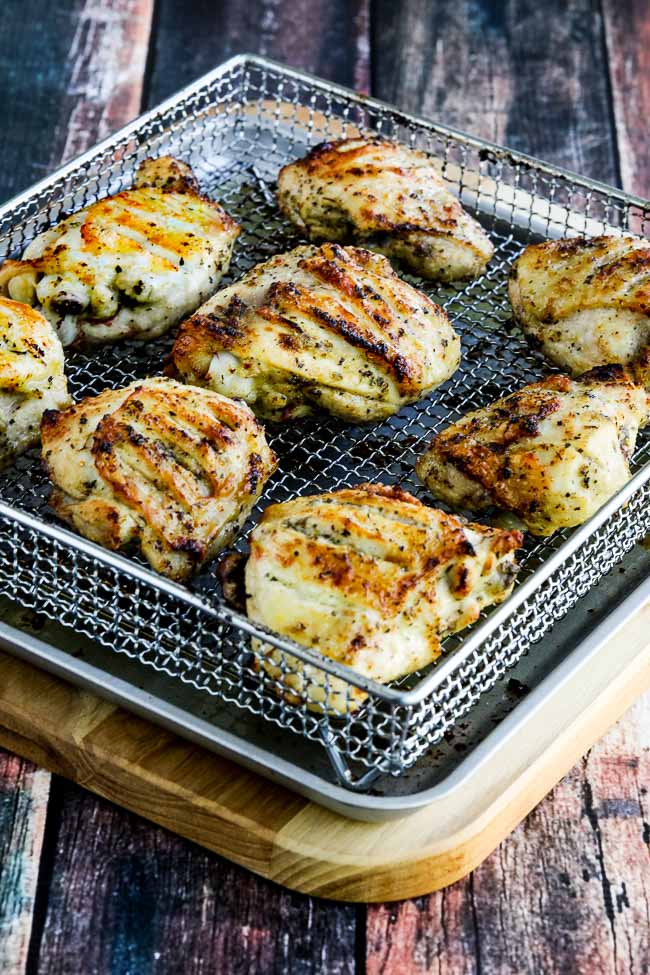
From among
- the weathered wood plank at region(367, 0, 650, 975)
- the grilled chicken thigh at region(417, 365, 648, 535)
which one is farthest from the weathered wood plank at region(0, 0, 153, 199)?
the weathered wood plank at region(367, 0, 650, 975)

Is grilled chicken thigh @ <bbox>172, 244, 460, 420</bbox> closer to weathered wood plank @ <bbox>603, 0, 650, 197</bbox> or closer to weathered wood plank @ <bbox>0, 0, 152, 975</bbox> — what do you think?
weathered wood plank @ <bbox>0, 0, 152, 975</bbox>

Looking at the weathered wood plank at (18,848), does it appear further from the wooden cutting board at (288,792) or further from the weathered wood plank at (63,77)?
the weathered wood plank at (63,77)

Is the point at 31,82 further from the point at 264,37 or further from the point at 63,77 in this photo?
the point at 264,37

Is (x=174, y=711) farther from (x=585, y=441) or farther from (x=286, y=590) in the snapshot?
(x=585, y=441)

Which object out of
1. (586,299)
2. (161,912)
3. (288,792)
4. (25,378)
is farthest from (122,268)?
(161,912)

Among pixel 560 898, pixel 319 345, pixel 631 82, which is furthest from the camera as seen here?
pixel 631 82

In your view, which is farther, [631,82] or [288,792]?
→ [631,82]
